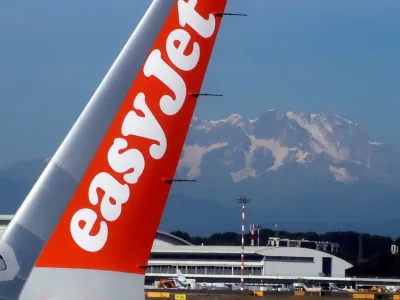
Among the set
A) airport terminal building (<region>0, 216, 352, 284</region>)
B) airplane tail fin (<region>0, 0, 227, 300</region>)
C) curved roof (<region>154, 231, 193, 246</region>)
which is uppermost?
curved roof (<region>154, 231, 193, 246</region>)

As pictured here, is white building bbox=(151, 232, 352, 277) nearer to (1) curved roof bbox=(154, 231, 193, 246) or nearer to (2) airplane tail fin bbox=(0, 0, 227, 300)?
(1) curved roof bbox=(154, 231, 193, 246)

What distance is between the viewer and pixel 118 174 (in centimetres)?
1026

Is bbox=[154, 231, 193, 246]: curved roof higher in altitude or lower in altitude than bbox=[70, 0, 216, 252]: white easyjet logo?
higher

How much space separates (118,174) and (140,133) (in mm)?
539

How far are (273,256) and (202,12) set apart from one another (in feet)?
421

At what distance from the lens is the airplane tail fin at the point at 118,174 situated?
9789 mm

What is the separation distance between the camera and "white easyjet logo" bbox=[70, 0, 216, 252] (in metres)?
10.1

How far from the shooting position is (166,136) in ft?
34.8

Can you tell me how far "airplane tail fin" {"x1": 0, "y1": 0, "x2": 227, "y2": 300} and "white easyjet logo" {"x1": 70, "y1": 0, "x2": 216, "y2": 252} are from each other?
0.04 feet

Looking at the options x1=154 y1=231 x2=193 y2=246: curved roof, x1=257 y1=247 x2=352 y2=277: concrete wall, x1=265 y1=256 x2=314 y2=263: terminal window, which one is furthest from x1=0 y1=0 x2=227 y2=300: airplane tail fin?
x1=154 y1=231 x2=193 y2=246: curved roof

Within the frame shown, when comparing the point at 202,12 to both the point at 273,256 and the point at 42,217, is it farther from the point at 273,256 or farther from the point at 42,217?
the point at 273,256

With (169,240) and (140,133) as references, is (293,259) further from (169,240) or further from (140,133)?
(140,133)

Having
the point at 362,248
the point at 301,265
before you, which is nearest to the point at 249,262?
the point at 301,265

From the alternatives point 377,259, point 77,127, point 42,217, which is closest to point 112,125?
point 77,127
